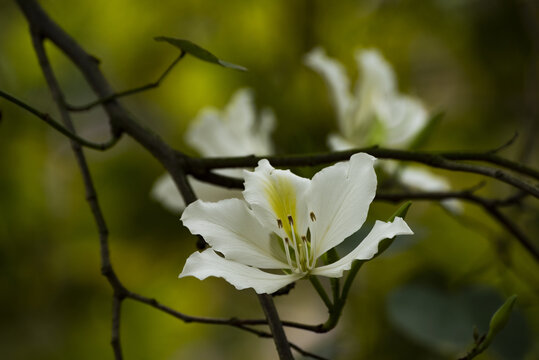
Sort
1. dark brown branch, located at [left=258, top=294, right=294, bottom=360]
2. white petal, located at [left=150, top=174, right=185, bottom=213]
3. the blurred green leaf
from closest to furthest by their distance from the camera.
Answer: dark brown branch, located at [left=258, top=294, right=294, bottom=360] < white petal, located at [left=150, top=174, right=185, bottom=213] < the blurred green leaf

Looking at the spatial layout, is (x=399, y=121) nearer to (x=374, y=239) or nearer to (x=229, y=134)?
(x=229, y=134)

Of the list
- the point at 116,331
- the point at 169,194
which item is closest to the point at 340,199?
the point at 116,331

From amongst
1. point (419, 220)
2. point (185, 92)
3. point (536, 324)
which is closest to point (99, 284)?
point (185, 92)


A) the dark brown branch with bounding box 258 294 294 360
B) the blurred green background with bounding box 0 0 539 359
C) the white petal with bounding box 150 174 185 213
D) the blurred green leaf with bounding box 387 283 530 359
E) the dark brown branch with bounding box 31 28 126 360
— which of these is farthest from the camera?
the blurred green background with bounding box 0 0 539 359

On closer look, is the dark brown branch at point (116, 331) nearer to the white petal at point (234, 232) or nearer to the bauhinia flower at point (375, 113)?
the white petal at point (234, 232)

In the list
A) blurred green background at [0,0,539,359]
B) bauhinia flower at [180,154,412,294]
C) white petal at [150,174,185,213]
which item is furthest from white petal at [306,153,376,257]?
blurred green background at [0,0,539,359]

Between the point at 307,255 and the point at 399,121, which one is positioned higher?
the point at 399,121

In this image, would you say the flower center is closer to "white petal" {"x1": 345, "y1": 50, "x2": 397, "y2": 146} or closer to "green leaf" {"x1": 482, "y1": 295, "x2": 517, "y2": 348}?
"green leaf" {"x1": 482, "y1": 295, "x2": 517, "y2": 348}
